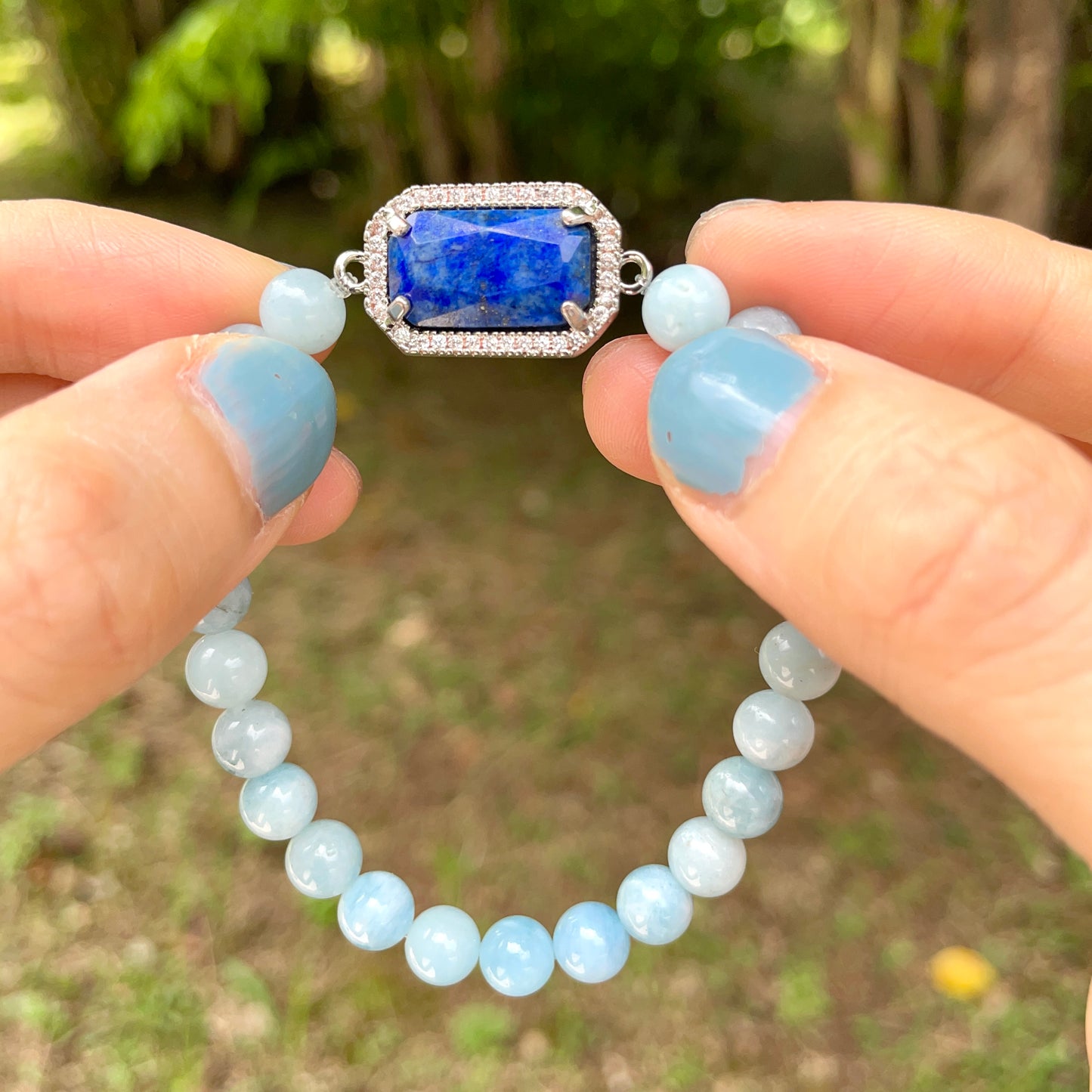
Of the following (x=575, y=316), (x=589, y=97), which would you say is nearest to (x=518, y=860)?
(x=575, y=316)

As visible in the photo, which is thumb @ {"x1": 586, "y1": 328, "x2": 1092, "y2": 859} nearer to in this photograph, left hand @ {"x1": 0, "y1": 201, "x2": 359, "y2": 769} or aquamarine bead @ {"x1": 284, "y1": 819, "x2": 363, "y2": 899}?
left hand @ {"x1": 0, "y1": 201, "x2": 359, "y2": 769}

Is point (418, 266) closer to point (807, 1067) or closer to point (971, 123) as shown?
point (971, 123)

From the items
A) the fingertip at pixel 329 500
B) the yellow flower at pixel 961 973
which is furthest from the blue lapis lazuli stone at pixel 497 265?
the yellow flower at pixel 961 973

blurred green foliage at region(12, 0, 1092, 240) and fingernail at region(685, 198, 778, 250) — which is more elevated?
fingernail at region(685, 198, 778, 250)

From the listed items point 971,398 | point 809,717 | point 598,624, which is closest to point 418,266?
point 971,398

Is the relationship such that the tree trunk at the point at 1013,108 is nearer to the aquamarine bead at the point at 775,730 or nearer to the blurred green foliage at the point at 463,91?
the blurred green foliage at the point at 463,91

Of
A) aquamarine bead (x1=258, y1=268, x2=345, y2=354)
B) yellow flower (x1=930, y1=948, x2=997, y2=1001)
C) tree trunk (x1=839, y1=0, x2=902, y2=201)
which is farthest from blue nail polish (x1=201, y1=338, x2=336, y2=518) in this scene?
tree trunk (x1=839, y1=0, x2=902, y2=201)

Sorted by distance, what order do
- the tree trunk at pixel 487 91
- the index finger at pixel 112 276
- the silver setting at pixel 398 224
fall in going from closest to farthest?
1. the silver setting at pixel 398 224
2. the index finger at pixel 112 276
3. the tree trunk at pixel 487 91
